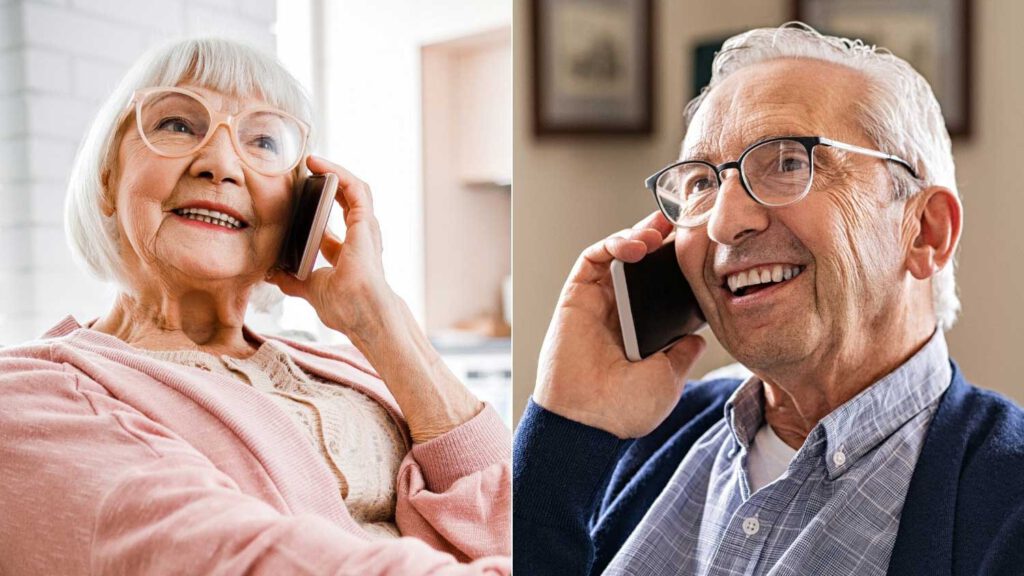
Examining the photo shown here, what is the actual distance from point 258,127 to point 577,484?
1.63ft

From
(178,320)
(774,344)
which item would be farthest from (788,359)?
(178,320)

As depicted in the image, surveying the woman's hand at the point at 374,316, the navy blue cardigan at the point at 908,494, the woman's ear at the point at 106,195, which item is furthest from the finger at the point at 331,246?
the navy blue cardigan at the point at 908,494

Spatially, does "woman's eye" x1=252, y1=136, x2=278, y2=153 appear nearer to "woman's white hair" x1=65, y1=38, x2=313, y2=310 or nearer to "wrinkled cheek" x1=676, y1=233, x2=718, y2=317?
"woman's white hair" x1=65, y1=38, x2=313, y2=310

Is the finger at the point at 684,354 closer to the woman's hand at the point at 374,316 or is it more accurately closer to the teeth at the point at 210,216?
the woman's hand at the point at 374,316

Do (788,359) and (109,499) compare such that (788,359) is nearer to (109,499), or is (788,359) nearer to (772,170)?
(772,170)

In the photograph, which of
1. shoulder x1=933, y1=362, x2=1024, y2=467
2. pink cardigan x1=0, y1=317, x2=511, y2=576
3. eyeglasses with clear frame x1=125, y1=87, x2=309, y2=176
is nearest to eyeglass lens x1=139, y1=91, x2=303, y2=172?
eyeglasses with clear frame x1=125, y1=87, x2=309, y2=176

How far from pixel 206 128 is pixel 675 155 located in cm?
68

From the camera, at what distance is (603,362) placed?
2.96 ft

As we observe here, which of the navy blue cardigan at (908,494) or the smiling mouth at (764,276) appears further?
the smiling mouth at (764,276)

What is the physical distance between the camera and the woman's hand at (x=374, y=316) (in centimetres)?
53

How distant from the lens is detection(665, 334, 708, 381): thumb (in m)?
0.93

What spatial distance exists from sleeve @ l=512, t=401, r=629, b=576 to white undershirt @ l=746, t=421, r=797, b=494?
19 cm

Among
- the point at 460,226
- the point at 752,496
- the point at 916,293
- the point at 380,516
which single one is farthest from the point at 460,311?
the point at 916,293

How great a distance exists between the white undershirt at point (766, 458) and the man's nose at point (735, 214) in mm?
253
